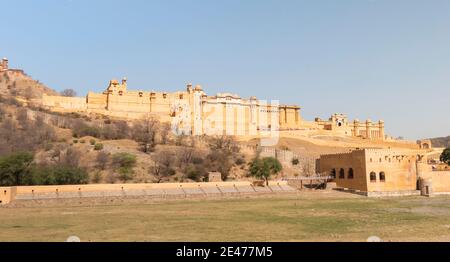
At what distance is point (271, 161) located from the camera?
37.6m

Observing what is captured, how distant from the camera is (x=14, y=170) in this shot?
2834 cm

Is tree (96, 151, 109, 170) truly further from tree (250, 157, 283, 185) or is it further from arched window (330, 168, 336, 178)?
arched window (330, 168, 336, 178)

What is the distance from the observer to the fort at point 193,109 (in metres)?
61.7

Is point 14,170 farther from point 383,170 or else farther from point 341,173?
point 383,170

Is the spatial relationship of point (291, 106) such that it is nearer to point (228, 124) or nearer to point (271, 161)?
point (228, 124)

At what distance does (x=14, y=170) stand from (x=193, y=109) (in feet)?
125

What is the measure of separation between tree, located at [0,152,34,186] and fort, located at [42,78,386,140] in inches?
1254

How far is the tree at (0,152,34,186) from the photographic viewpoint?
28.2 m

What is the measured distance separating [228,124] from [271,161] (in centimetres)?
2965

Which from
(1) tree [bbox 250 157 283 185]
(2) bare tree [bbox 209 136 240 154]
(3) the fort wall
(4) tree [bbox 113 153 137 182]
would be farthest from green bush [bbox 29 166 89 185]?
(2) bare tree [bbox 209 136 240 154]

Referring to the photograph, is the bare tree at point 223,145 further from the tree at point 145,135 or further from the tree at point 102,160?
the tree at point 102,160

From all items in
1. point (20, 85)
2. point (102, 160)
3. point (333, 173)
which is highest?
point (20, 85)

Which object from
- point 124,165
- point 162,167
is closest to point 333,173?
point 162,167
